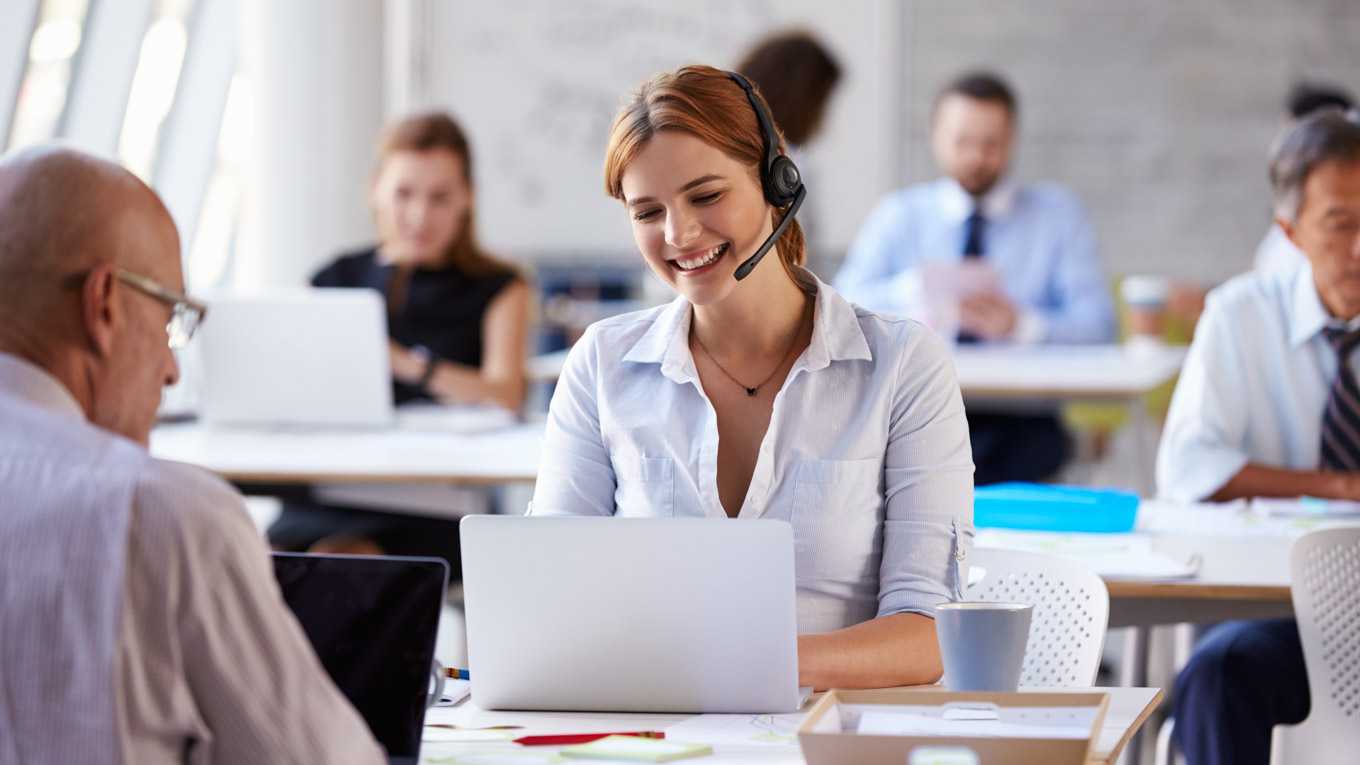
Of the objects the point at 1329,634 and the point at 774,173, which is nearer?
the point at 774,173

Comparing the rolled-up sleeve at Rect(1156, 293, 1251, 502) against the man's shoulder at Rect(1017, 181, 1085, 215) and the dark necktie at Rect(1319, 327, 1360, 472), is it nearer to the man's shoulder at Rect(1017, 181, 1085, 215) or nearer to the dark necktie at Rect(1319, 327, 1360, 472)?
the dark necktie at Rect(1319, 327, 1360, 472)

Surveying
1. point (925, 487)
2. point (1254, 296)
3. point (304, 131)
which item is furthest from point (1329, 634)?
point (304, 131)

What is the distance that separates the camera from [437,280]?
355 cm

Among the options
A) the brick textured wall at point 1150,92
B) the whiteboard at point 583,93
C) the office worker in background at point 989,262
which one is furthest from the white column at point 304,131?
the brick textured wall at point 1150,92

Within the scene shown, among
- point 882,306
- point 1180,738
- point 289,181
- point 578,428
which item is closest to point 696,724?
point 578,428

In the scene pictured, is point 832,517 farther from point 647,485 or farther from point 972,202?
point 972,202

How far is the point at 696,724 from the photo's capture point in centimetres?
124

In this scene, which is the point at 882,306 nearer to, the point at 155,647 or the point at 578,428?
the point at 578,428

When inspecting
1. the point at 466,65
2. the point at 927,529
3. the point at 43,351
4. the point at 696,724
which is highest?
the point at 466,65

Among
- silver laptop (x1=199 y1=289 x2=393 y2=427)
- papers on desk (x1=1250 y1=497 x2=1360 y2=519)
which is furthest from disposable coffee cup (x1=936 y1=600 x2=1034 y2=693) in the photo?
silver laptop (x1=199 y1=289 x2=393 y2=427)

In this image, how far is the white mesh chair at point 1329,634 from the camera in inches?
69.9

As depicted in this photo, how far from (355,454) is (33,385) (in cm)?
198

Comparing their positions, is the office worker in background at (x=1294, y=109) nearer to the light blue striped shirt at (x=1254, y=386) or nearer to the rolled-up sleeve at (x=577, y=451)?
the light blue striped shirt at (x=1254, y=386)

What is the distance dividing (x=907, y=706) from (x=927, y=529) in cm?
46
